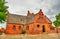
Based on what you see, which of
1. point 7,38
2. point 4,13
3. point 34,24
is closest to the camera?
point 7,38

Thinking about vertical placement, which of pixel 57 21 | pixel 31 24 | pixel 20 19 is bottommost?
pixel 31 24

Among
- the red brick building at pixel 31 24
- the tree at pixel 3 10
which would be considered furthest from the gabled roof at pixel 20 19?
the tree at pixel 3 10

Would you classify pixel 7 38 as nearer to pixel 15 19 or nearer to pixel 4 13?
pixel 4 13

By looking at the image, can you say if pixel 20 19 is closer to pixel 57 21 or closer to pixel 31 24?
pixel 31 24

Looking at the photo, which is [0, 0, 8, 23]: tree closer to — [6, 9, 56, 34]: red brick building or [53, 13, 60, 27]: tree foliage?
[6, 9, 56, 34]: red brick building

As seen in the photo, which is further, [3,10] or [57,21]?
[57,21]

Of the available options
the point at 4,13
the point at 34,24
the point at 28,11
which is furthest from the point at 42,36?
the point at 28,11

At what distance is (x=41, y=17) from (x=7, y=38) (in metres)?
23.9

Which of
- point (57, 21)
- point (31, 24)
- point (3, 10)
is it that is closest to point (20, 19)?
point (31, 24)

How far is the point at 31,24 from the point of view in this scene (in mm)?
55312

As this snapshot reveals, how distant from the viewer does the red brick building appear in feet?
178

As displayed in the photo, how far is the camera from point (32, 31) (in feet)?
180

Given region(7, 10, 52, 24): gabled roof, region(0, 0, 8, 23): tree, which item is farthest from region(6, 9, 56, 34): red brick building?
region(0, 0, 8, 23): tree

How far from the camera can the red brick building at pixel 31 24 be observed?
178 feet
